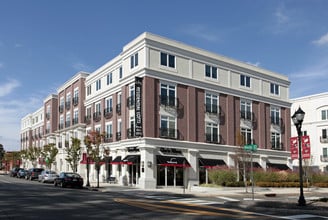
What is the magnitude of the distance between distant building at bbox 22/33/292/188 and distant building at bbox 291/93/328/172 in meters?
12.8

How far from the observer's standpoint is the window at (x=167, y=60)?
132 ft

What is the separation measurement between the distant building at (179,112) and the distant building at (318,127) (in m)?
12.8

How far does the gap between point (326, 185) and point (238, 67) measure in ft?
52.2

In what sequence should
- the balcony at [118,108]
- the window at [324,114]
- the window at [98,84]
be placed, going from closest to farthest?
the balcony at [118,108], the window at [98,84], the window at [324,114]

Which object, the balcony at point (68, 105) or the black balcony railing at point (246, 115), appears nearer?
the black balcony railing at point (246, 115)

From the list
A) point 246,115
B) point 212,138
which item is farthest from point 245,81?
point 212,138

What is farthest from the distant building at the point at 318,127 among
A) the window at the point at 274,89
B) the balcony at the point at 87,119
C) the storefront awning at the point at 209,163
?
the balcony at the point at 87,119

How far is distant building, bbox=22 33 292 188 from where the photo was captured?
38656 mm

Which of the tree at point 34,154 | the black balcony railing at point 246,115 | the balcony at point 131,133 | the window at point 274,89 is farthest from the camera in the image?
the tree at point 34,154

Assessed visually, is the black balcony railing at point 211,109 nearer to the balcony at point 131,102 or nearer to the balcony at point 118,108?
the balcony at point 131,102

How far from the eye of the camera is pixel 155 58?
129 feet

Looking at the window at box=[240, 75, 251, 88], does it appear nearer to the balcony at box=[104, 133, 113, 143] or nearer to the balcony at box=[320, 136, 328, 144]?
the balcony at box=[104, 133, 113, 143]

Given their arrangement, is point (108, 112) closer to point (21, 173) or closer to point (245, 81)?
point (245, 81)

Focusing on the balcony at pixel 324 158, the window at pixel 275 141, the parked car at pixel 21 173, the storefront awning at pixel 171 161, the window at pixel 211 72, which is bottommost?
the parked car at pixel 21 173
